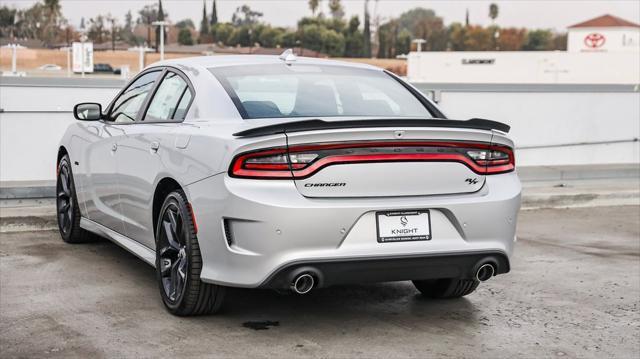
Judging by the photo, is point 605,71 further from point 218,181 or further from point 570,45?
point 218,181

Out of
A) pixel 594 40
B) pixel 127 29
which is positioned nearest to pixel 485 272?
pixel 594 40

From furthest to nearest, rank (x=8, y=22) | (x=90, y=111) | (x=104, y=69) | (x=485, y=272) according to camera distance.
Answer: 1. (x=8, y=22)
2. (x=104, y=69)
3. (x=90, y=111)
4. (x=485, y=272)

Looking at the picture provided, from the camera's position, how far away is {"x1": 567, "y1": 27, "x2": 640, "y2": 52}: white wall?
153 metres

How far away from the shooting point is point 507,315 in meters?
5.82

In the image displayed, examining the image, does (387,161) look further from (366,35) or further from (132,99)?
(366,35)

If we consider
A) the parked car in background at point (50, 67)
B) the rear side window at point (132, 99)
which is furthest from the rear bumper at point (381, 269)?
the parked car in background at point (50, 67)

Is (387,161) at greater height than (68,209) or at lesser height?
greater

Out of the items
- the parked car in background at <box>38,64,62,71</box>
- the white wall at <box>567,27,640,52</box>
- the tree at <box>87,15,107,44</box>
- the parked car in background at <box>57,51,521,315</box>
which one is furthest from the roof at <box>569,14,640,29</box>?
the parked car in background at <box>57,51,521,315</box>

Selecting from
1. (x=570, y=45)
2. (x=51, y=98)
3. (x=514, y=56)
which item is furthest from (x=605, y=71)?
(x=51, y=98)

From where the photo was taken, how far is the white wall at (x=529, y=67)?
130 metres

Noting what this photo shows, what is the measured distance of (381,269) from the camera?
5023mm

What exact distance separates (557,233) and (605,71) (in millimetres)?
128265

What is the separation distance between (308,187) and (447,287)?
5.34ft

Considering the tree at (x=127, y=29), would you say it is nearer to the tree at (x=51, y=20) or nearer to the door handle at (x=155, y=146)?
the tree at (x=51, y=20)
